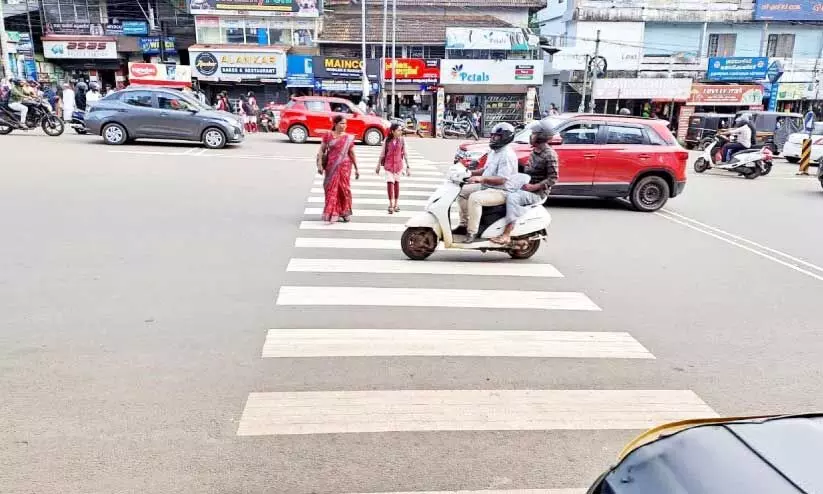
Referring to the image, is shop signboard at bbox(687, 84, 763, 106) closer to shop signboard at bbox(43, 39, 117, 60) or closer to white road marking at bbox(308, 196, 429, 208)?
white road marking at bbox(308, 196, 429, 208)

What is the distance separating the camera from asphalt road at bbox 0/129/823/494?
3.19 meters

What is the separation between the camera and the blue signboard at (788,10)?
32.3 metres

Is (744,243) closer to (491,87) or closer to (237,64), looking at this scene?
(491,87)

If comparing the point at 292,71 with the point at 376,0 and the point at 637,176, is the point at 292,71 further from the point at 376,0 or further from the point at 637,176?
the point at 637,176

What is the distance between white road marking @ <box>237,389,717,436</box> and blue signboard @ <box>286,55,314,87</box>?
2992cm

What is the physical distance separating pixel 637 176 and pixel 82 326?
9.74 m

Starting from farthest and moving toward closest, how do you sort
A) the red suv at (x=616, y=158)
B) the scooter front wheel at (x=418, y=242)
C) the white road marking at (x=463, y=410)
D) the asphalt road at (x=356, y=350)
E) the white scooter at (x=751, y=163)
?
the white scooter at (x=751, y=163) → the red suv at (x=616, y=158) → the scooter front wheel at (x=418, y=242) → the white road marking at (x=463, y=410) → the asphalt road at (x=356, y=350)

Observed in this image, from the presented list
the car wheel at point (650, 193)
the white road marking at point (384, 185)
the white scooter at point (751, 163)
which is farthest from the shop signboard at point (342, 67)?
the car wheel at point (650, 193)

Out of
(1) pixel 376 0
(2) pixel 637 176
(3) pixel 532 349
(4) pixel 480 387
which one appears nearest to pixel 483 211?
(3) pixel 532 349

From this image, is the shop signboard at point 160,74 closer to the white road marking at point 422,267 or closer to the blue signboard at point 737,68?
the white road marking at point 422,267

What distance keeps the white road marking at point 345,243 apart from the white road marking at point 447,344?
2.94 meters

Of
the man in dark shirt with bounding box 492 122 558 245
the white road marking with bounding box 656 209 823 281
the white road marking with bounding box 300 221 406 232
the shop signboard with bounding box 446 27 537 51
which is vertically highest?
the shop signboard with bounding box 446 27 537 51

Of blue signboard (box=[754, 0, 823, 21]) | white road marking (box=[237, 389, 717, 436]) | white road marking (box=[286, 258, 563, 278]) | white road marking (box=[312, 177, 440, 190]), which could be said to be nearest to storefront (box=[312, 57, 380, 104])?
white road marking (box=[312, 177, 440, 190])

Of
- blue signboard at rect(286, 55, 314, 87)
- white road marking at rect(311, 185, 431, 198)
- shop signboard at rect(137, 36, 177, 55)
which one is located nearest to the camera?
white road marking at rect(311, 185, 431, 198)
